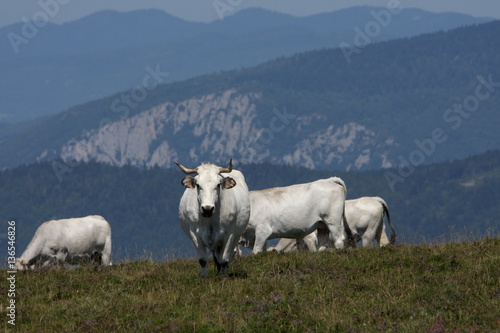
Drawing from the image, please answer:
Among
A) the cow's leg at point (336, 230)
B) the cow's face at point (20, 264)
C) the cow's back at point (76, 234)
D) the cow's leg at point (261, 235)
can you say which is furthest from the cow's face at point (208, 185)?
the cow's back at point (76, 234)

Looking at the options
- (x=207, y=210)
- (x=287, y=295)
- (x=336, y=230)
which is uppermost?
(x=336, y=230)

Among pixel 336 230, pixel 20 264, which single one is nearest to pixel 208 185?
pixel 336 230

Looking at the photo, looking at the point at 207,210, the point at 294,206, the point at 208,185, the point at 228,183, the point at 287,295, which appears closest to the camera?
the point at 287,295

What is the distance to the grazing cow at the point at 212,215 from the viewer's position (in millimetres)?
19484

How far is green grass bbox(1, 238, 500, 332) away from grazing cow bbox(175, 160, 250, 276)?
0.60m

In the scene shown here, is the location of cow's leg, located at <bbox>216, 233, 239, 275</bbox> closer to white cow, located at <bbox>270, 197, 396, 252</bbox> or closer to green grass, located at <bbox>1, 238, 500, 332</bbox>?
green grass, located at <bbox>1, 238, 500, 332</bbox>

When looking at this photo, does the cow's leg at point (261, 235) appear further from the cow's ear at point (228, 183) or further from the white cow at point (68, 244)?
the cow's ear at point (228, 183)

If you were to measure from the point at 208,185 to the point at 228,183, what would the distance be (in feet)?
2.20

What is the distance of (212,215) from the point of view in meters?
19.8

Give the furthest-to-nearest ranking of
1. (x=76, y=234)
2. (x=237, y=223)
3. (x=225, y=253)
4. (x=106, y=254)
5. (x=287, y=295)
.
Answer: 1. (x=106, y=254)
2. (x=76, y=234)
3. (x=237, y=223)
4. (x=225, y=253)
5. (x=287, y=295)

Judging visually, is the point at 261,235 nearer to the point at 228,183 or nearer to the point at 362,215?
the point at 362,215

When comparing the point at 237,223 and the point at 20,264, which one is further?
the point at 20,264

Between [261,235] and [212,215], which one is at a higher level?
[261,235]

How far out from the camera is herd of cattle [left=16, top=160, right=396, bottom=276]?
784 inches
